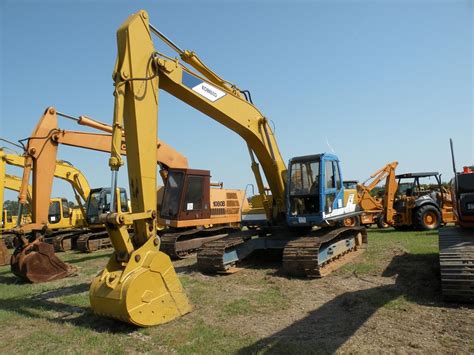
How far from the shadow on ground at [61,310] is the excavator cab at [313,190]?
4.88 meters

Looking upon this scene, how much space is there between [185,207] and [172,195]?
0.55 metres

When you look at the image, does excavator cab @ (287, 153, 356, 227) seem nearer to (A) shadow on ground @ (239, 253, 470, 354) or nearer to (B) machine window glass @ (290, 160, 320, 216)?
(B) machine window glass @ (290, 160, 320, 216)

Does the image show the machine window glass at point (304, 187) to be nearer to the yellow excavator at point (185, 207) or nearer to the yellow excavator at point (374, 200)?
the yellow excavator at point (185, 207)

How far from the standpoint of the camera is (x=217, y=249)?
916 cm

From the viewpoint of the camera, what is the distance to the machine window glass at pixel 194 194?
12320mm

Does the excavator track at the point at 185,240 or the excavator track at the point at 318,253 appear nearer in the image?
the excavator track at the point at 318,253

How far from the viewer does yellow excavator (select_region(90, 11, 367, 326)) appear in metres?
5.69

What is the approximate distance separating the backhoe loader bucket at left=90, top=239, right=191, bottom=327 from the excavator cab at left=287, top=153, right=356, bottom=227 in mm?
4031

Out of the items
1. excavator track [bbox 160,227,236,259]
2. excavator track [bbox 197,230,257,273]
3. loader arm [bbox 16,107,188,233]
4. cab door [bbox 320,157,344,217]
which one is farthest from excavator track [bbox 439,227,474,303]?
excavator track [bbox 160,227,236,259]

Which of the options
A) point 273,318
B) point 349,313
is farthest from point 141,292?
point 349,313

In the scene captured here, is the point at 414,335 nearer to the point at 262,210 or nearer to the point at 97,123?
the point at 262,210

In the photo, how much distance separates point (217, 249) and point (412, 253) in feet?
16.2

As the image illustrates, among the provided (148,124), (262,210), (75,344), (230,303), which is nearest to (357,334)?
(230,303)

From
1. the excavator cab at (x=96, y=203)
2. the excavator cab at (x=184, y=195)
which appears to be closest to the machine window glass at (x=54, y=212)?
the excavator cab at (x=96, y=203)
